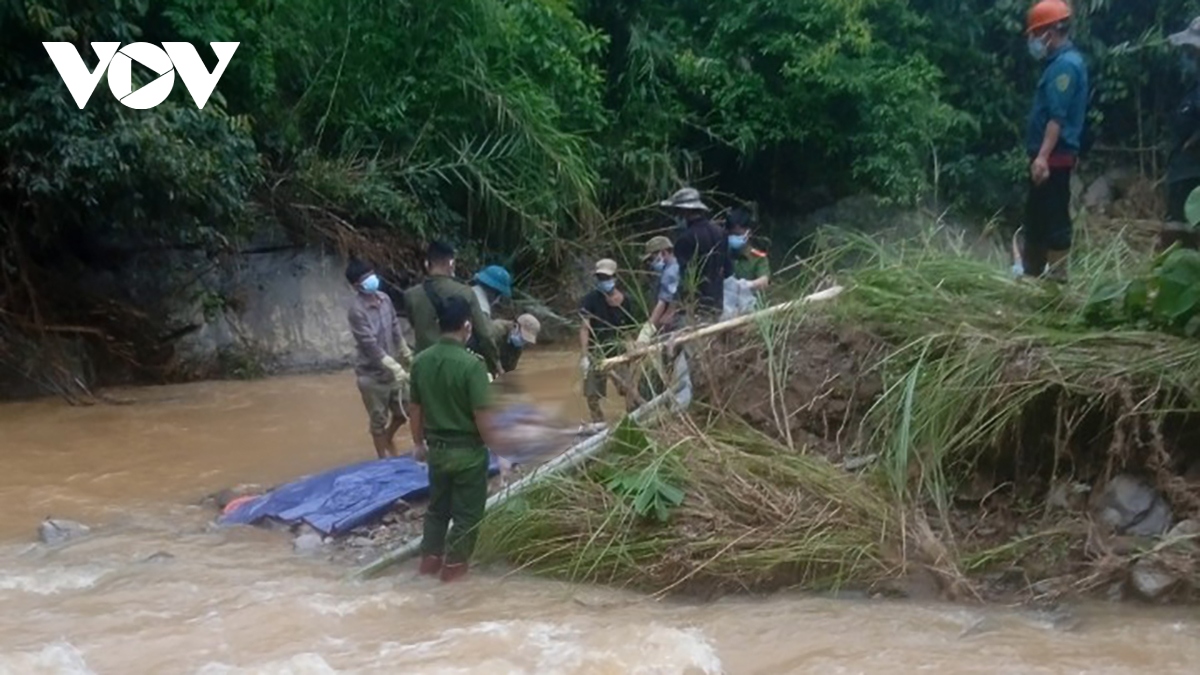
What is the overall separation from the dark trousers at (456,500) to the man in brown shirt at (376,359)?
2.17 meters

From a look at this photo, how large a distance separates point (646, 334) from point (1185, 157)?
10.0ft

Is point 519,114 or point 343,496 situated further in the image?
point 519,114

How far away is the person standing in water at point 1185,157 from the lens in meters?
7.57

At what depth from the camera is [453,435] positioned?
22.9 ft

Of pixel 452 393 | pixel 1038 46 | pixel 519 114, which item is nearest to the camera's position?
pixel 452 393

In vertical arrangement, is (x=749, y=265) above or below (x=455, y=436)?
above

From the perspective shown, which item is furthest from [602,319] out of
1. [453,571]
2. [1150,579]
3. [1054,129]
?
[1150,579]

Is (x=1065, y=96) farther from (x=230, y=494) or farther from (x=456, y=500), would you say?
(x=230, y=494)

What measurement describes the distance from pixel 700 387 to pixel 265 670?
8.75 ft

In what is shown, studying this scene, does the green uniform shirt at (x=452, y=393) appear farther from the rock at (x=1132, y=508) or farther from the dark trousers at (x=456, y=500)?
the rock at (x=1132, y=508)

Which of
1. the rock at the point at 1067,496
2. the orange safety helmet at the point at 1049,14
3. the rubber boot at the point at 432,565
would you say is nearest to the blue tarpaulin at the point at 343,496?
the rubber boot at the point at 432,565

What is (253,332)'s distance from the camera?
15109 mm

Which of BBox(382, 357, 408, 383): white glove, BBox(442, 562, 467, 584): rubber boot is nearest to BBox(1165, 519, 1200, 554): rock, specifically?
BBox(442, 562, 467, 584): rubber boot

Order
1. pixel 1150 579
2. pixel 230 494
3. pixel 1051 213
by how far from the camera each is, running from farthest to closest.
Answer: pixel 230 494 → pixel 1051 213 → pixel 1150 579
